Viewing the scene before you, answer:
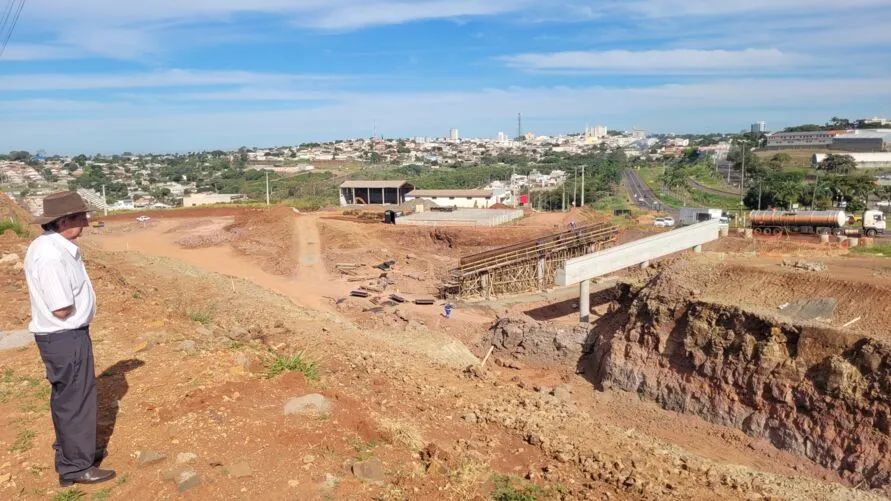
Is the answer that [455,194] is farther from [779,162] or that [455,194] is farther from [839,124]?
[839,124]

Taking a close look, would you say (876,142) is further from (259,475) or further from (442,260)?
(259,475)

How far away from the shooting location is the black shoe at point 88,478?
4859 mm

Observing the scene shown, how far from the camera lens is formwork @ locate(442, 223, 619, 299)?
2353 centimetres

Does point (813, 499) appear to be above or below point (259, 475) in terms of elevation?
below

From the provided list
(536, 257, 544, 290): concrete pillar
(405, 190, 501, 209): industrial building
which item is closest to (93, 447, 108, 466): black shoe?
(536, 257, 544, 290): concrete pillar

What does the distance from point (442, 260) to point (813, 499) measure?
990 inches

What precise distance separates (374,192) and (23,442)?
5238cm

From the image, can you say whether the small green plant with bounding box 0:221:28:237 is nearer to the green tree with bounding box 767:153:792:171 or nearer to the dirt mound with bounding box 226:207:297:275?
the dirt mound with bounding box 226:207:297:275

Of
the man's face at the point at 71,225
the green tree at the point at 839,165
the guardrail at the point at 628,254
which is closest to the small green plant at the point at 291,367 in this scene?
the man's face at the point at 71,225

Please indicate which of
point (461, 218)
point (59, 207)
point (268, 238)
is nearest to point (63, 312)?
point (59, 207)

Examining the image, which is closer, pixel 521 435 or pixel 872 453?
pixel 521 435

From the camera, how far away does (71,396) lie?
189 inches

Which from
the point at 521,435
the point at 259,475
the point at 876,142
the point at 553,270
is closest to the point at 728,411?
the point at 521,435

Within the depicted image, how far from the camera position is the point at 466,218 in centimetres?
4100
